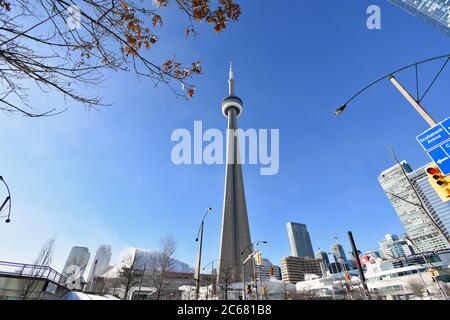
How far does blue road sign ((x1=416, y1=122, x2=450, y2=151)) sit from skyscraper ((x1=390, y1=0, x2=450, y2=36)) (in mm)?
84594

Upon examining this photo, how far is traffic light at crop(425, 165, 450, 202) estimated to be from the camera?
6.31 meters

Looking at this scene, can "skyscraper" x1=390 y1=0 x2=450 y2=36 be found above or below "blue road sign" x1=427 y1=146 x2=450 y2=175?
above

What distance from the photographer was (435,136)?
659 centimetres

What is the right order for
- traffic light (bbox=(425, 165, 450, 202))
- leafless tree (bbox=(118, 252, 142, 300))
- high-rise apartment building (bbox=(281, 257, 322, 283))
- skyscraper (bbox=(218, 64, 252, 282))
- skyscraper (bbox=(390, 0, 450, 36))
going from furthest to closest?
1. high-rise apartment building (bbox=(281, 257, 322, 283))
2. skyscraper (bbox=(218, 64, 252, 282))
3. skyscraper (bbox=(390, 0, 450, 36))
4. leafless tree (bbox=(118, 252, 142, 300))
5. traffic light (bbox=(425, 165, 450, 202))

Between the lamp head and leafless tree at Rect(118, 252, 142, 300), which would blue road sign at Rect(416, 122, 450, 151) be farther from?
leafless tree at Rect(118, 252, 142, 300)

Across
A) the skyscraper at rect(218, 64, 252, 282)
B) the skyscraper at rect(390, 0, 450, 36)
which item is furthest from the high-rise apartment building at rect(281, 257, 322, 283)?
the skyscraper at rect(390, 0, 450, 36)

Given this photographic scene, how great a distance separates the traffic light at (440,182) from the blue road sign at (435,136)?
2.40 feet

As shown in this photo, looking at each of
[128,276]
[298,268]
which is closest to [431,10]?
[128,276]

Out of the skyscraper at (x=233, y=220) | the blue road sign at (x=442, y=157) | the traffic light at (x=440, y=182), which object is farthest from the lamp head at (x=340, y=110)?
the skyscraper at (x=233, y=220)

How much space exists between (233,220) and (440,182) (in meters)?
68.1

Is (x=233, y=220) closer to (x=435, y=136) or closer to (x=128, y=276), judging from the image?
(x=128, y=276)

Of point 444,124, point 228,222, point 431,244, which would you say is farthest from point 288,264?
point 444,124

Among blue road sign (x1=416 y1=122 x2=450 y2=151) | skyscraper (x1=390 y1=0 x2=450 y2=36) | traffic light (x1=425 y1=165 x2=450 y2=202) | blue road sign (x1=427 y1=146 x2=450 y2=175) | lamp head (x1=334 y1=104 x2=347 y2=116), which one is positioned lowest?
traffic light (x1=425 y1=165 x2=450 y2=202)
